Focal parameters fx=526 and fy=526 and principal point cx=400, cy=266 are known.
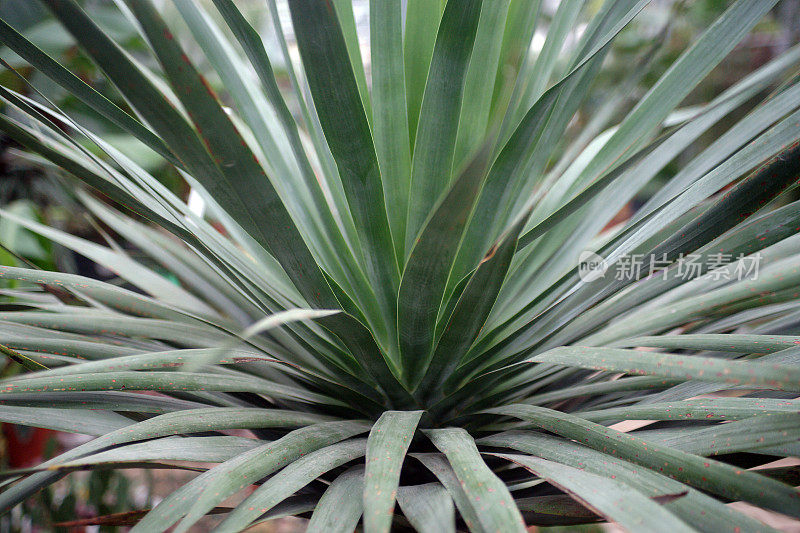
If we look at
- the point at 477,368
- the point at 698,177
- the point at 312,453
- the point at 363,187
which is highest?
the point at 698,177

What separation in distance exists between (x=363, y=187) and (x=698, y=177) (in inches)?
15.4

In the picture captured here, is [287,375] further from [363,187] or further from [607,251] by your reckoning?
[607,251]

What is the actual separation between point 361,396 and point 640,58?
57cm

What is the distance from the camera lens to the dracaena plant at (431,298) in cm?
36

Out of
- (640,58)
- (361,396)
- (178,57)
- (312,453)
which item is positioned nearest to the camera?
(178,57)

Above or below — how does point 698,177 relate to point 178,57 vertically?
above

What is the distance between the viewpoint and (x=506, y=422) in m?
0.57

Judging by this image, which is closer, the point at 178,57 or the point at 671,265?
the point at 178,57

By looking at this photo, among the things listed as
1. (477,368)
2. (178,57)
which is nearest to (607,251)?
(477,368)

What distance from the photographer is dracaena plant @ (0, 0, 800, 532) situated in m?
0.36

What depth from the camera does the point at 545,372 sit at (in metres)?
0.56

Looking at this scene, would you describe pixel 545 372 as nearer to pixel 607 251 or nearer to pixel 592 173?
pixel 607 251

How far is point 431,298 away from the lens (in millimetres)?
444

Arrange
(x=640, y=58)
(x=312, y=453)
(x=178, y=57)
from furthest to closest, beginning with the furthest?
(x=640, y=58) < (x=312, y=453) < (x=178, y=57)
